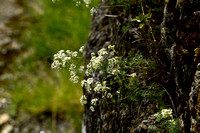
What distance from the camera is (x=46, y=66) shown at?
5.30 meters

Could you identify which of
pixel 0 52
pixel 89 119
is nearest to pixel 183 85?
pixel 89 119

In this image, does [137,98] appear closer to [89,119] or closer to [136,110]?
[136,110]

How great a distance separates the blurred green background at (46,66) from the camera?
4.38 metres


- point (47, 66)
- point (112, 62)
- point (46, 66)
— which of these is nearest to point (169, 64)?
point (112, 62)

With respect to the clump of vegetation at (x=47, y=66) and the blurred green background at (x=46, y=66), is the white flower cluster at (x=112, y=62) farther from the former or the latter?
the clump of vegetation at (x=47, y=66)

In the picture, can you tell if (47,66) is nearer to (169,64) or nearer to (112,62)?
(112,62)

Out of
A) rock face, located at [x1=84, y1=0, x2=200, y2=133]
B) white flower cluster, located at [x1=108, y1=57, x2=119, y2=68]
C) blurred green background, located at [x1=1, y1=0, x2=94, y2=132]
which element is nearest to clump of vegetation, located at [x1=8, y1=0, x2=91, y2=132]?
blurred green background, located at [x1=1, y1=0, x2=94, y2=132]

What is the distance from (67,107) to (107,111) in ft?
6.82

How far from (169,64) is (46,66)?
3650 millimetres

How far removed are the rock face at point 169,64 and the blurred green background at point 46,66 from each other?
1.46m

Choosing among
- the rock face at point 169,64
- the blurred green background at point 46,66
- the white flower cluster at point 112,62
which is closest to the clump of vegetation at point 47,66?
the blurred green background at point 46,66

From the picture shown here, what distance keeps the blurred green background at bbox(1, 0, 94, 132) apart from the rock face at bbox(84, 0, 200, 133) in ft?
4.78

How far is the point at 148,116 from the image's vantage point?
1987 millimetres

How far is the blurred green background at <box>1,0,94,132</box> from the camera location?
14.4 ft
